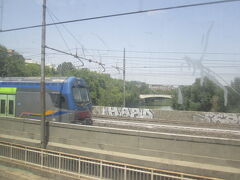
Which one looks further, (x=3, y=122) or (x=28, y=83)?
(x=28, y=83)

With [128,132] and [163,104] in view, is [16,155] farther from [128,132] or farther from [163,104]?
[163,104]

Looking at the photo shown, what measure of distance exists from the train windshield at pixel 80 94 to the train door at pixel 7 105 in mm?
4614

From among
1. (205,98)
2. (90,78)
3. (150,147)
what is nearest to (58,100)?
(150,147)

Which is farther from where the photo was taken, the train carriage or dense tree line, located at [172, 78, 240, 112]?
dense tree line, located at [172, 78, 240, 112]

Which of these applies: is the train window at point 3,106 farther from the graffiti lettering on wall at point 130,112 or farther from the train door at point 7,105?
the graffiti lettering on wall at point 130,112

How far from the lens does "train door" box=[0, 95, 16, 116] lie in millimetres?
12695

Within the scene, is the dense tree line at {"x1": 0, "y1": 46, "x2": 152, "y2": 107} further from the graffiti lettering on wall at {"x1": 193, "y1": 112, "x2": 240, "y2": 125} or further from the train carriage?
the graffiti lettering on wall at {"x1": 193, "y1": 112, "x2": 240, "y2": 125}

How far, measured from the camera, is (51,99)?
37.8ft

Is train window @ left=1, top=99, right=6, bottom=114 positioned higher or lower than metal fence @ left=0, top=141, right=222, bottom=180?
higher

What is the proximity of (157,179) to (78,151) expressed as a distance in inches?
155

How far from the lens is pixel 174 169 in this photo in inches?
267

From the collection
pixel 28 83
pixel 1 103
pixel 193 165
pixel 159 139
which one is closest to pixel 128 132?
pixel 159 139

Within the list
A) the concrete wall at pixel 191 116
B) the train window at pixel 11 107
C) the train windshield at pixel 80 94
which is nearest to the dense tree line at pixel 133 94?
the concrete wall at pixel 191 116

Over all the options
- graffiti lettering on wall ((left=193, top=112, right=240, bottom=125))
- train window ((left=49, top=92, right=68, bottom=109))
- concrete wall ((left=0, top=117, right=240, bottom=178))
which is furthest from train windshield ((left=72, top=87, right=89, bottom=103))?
graffiti lettering on wall ((left=193, top=112, right=240, bottom=125))
